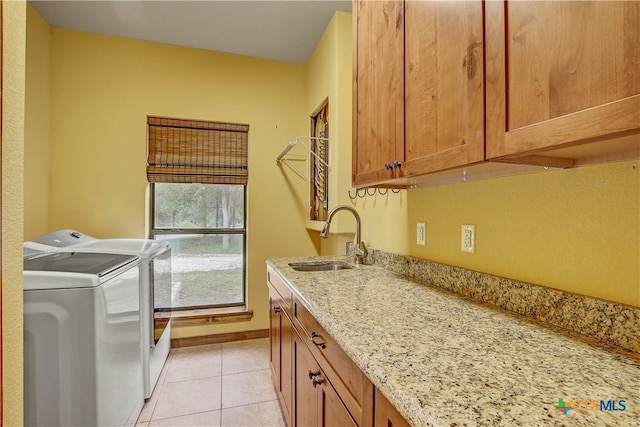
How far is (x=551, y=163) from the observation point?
888 millimetres

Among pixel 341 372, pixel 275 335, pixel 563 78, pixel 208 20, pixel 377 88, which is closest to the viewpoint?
pixel 563 78

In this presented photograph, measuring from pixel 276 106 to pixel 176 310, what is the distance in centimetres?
220

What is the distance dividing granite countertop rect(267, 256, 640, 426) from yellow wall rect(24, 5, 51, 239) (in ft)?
8.03

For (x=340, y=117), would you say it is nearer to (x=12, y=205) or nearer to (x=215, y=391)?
(x=12, y=205)

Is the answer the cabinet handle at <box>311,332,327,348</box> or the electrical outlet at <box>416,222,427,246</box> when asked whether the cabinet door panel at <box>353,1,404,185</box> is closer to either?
the electrical outlet at <box>416,222,427,246</box>

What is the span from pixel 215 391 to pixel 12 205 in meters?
1.77

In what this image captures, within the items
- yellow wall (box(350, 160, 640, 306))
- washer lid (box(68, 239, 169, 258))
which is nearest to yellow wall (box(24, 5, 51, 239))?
washer lid (box(68, 239, 169, 258))

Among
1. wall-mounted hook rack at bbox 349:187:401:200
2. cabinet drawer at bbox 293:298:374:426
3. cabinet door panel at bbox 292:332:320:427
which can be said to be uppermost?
wall-mounted hook rack at bbox 349:187:401:200

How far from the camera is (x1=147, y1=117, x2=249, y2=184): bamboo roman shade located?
9.14 ft

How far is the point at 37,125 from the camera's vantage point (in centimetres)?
238

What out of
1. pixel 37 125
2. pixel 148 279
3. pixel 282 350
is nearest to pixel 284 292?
pixel 282 350

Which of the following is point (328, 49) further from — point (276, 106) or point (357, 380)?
point (357, 380)

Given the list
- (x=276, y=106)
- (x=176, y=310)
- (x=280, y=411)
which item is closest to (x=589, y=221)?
(x=280, y=411)

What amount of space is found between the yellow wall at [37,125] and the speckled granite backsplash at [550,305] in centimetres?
280
